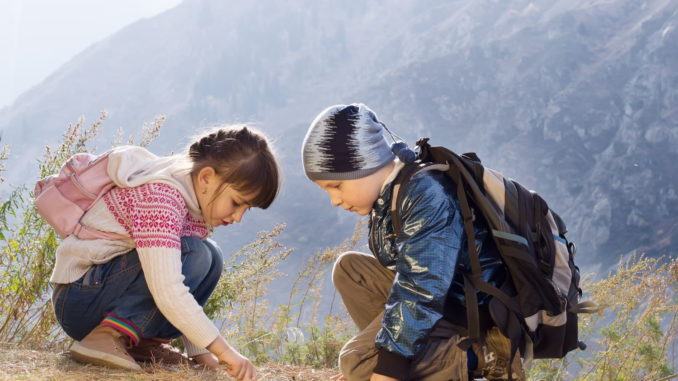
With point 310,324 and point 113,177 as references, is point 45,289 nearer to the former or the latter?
point 113,177

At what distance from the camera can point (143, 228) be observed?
1927 millimetres

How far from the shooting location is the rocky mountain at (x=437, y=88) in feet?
168

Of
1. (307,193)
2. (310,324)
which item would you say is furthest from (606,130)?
(310,324)

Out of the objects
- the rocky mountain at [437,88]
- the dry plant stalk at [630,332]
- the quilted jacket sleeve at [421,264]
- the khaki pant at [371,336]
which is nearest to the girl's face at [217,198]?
the khaki pant at [371,336]

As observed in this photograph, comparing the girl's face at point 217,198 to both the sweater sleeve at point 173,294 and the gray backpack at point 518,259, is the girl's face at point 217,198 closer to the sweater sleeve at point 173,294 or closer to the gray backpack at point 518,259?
the sweater sleeve at point 173,294

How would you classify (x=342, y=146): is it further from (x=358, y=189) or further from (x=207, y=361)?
(x=207, y=361)

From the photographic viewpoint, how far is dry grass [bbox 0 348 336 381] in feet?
6.18

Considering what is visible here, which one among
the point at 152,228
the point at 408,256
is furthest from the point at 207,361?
the point at 408,256

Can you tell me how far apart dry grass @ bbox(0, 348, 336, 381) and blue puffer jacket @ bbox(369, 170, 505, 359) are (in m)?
0.68

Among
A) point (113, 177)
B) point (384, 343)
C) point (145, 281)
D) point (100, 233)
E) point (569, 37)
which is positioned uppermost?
point (569, 37)

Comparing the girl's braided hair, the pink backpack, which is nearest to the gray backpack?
the girl's braided hair

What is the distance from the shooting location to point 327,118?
78.2 inches

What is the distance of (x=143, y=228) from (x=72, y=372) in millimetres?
495

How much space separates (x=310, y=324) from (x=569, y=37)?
67.8 meters
